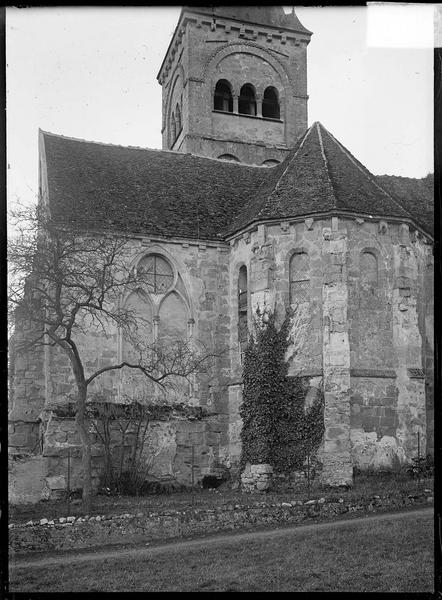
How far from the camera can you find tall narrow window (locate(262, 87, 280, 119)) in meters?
44.4

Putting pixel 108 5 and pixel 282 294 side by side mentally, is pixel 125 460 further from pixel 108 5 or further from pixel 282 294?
pixel 108 5

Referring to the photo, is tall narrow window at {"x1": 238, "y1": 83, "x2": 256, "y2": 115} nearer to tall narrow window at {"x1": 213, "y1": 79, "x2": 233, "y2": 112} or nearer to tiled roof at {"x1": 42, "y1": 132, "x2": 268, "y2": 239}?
tall narrow window at {"x1": 213, "y1": 79, "x2": 233, "y2": 112}

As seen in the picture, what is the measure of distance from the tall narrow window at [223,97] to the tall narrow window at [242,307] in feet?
58.7

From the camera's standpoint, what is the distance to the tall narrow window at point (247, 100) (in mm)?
44062

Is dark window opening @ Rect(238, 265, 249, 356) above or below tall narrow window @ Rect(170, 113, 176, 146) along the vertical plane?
below

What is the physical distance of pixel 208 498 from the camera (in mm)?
23234

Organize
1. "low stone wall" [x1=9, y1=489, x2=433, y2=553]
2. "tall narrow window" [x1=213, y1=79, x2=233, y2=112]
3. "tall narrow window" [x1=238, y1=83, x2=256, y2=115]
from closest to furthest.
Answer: "low stone wall" [x1=9, y1=489, x2=433, y2=553]
"tall narrow window" [x1=213, y1=79, x2=233, y2=112]
"tall narrow window" [x1=238, y1=83, x2=256, y2=115]

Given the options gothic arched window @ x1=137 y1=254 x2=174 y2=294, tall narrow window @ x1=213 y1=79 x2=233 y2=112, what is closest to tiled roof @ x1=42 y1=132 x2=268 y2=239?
gothic arched window @ x1=137 y1=254 x2=174 y2=294

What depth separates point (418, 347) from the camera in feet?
84.8

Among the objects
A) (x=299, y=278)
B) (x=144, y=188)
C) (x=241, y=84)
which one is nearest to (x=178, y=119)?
(x=241, y=84)

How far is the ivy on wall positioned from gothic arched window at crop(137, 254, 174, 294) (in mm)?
3915

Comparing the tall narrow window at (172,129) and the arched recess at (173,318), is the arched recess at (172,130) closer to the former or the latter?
the tall narrow window at (172,129)

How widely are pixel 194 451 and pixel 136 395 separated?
268cm

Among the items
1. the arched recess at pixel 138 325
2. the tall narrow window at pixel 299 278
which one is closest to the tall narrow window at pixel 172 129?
the arched recess at pixel 138 325
